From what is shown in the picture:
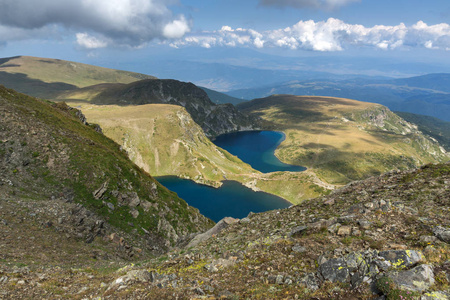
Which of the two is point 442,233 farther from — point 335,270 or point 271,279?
point 271,279

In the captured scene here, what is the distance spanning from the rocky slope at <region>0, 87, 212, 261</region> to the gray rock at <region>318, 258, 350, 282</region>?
25.5 metres

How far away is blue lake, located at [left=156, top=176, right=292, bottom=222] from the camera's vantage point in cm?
13162

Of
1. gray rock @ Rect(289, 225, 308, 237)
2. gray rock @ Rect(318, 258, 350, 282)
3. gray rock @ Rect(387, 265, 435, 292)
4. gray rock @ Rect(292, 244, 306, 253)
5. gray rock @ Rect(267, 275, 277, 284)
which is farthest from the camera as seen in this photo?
gray rock @ Rect(289, 225, 308, 237)

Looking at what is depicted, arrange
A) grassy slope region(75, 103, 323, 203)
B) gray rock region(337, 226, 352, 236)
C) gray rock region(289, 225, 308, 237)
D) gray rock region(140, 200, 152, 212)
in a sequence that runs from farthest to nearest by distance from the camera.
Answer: grassy slope region(75, 103, 323, 203), gray rock region(140, 200, 152, 212), gray rock region(289, 225, 308, 237), gray rock region(337, 226, 352, 236)

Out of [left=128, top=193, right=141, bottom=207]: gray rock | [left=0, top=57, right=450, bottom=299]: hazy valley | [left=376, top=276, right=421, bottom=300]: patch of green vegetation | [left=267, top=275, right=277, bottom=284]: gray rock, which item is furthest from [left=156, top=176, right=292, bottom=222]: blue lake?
[left=376, top=276, right=421, bottom=300]: patch of green vegetation

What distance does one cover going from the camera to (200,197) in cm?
14275

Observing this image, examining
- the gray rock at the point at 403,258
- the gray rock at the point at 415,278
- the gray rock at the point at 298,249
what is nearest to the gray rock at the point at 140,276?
the gray rock at the point at 298,249

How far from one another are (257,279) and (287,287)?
198cm

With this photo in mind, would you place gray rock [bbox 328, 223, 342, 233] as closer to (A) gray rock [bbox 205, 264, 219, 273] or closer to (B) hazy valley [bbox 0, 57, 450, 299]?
(B) hazy valley [bbox 0, 57, 450, 299]

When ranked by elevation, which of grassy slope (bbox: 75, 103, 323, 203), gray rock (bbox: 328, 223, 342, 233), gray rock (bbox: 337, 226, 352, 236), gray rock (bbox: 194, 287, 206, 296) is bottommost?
grassy slope (bbox: 75, 103, 323, 203)

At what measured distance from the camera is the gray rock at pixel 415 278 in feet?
27.9

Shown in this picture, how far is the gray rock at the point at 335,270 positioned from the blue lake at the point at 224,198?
386ft

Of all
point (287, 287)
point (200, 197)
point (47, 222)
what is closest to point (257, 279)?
point (287, 287)

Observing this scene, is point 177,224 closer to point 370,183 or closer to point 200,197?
point 370,183
